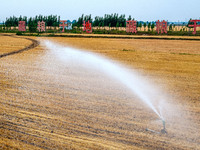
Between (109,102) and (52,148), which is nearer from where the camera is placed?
(52,148)

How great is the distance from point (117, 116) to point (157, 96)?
2.56 m

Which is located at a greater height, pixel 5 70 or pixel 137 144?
pixel 5 70

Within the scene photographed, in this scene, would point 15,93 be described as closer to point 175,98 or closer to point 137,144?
point 137,144

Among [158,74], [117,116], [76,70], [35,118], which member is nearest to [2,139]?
[35,118]

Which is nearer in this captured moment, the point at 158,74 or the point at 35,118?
the point at 35,118

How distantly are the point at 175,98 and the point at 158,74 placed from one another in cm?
404

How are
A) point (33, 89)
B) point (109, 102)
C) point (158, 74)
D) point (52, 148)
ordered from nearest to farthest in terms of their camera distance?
1. point (52, 148)
2. point (109, 102)
3. point (33, 89)
4. point (158, 74)

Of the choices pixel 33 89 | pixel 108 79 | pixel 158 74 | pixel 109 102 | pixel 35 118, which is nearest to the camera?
pixel 35 118

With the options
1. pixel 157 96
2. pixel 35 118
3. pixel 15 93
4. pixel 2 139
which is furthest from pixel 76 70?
pixel 2 139

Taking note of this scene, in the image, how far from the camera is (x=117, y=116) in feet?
18.5

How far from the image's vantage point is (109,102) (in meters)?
6.77

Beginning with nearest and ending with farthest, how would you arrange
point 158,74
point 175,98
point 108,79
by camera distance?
1. point 175,98
2. point 108,79
3. point 158,74

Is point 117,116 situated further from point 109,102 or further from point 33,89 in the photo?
point 33,89

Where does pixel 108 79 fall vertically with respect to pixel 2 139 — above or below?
above
